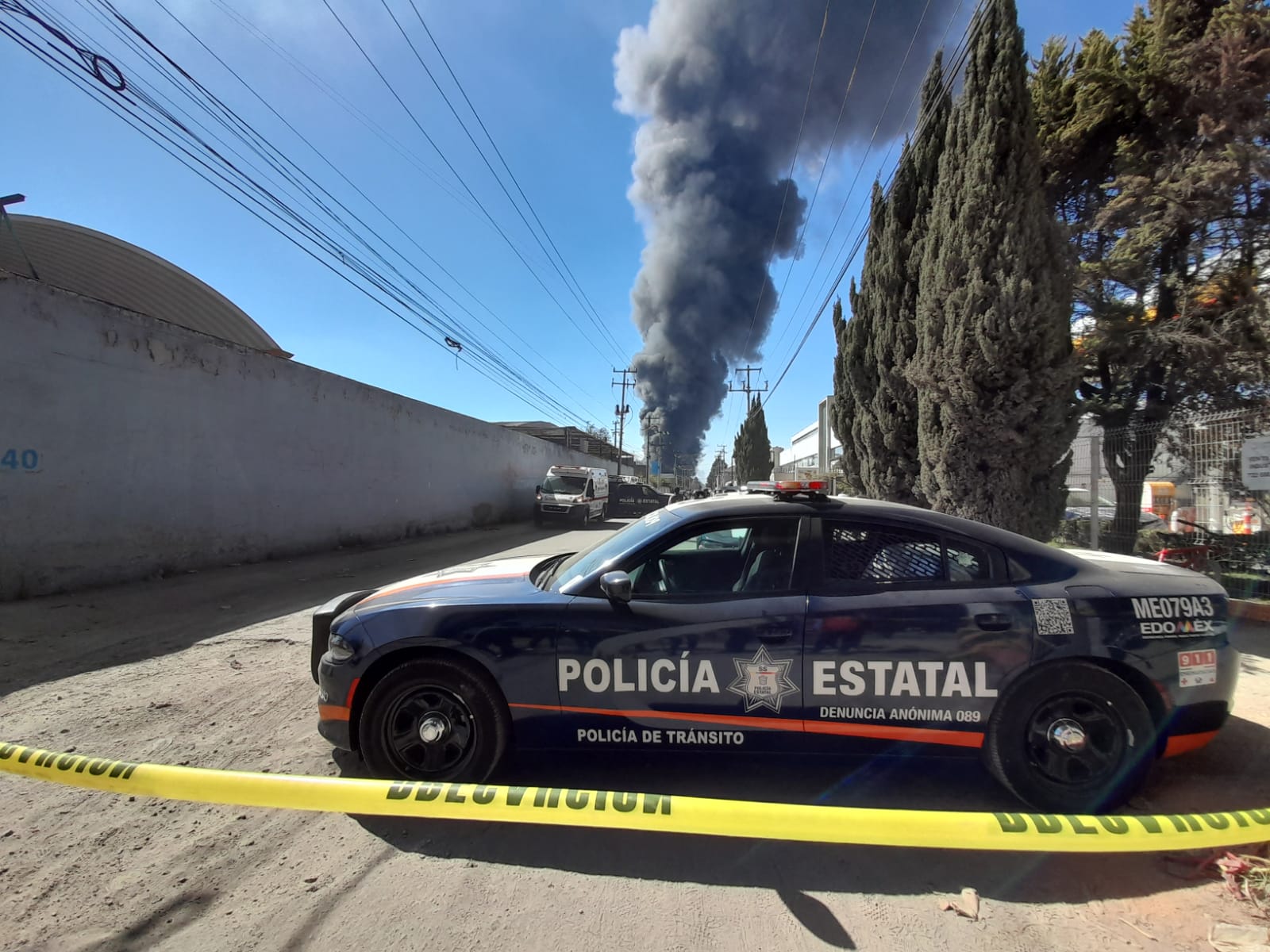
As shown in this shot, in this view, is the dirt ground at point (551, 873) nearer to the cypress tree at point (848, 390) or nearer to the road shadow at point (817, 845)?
the road shadow at point (817, 845)

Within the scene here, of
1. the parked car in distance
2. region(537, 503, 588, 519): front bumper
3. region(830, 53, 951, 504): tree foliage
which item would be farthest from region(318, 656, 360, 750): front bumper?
→ region(537, 503, 588, 519): front bumper

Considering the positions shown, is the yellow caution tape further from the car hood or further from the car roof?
the car roof

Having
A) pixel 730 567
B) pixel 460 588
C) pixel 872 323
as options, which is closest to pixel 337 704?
pixel 460 588

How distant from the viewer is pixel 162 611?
723cm

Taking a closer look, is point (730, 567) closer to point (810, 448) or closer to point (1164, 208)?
point (1164, 208)

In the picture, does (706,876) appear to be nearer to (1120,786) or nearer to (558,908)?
(558,908)

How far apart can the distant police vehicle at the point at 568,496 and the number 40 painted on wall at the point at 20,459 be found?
14.6 m

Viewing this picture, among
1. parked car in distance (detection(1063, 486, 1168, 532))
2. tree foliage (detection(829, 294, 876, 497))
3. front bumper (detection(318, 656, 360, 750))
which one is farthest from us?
tree foliage (detection(829, 294, 876, 497))

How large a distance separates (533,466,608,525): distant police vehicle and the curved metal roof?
8.87m

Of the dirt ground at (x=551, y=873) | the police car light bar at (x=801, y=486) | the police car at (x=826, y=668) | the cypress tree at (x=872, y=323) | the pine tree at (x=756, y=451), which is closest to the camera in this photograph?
the dirt ground at (x=551, y=873)

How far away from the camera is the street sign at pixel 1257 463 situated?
6086 millimetres

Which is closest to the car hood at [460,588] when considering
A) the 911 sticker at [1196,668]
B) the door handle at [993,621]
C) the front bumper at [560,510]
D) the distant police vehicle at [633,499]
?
the door handle at [993,621]

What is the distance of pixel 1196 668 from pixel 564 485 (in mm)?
20069

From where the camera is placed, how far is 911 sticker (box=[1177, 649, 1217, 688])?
2848mm
